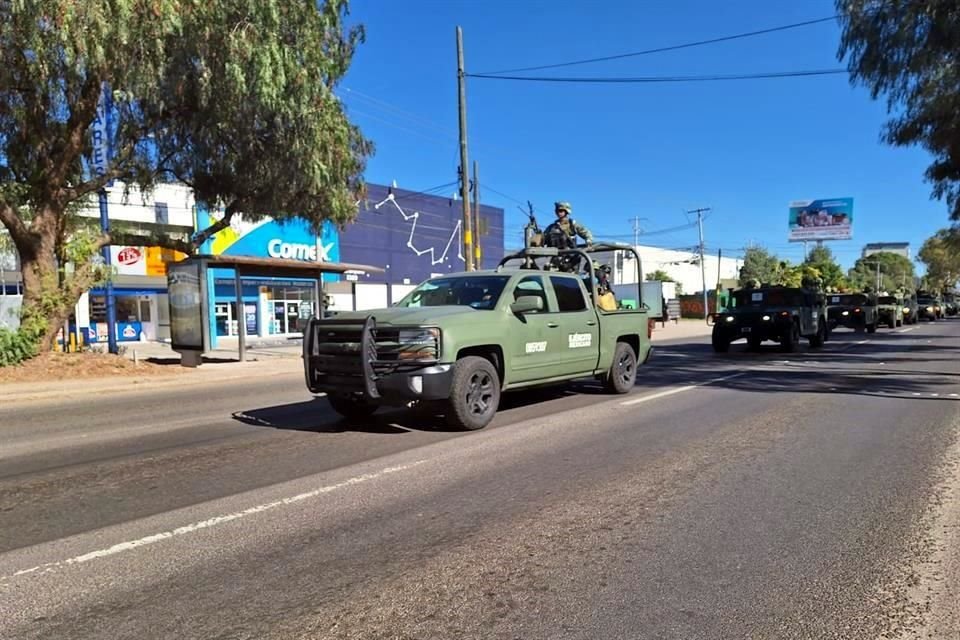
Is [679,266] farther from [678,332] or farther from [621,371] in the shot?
[621,371]

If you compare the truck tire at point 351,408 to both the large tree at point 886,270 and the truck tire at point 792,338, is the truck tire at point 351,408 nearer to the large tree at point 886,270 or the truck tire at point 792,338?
the truck tire at point 792,338

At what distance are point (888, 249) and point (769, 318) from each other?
5483 inches

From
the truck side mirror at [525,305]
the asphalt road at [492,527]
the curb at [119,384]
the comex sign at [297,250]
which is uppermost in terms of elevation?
the comex sign at [297,250]

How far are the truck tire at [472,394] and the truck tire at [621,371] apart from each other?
9.21 ft

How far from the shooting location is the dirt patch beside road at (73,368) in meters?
13.9

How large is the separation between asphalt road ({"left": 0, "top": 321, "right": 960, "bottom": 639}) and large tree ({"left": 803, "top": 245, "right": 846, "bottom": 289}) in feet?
187

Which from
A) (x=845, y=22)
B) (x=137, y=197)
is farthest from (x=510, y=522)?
(x=137, y=197)

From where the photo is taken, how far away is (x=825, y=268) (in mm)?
70625

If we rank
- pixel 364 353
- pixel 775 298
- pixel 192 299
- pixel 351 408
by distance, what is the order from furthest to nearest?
1. pixel 775 298
2. pixel 192 299
3. pixel 351 408
4. pixel 364 353

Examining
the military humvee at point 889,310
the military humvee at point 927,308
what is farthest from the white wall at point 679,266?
the military humvee at point 889,310

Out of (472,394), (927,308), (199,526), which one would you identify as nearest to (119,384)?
(472,394)

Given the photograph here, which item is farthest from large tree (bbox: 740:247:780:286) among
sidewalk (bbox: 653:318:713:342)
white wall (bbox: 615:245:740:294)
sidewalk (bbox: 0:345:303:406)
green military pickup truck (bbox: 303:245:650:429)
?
green military pickup truck (bbox: 303:245:650:429)

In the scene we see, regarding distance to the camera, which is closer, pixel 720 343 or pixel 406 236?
pixel 720 343

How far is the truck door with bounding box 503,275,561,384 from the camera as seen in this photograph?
8.23m
